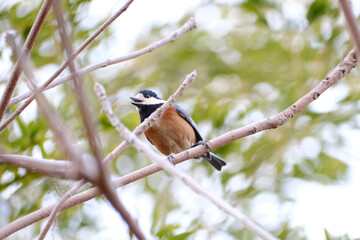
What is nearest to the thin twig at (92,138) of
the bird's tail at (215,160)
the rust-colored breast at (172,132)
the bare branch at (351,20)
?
the bare branch at (351,20)

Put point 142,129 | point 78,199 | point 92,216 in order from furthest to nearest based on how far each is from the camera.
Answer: point 92,216 < point 78,199 < point 142,129

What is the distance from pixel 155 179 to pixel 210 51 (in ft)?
4.14

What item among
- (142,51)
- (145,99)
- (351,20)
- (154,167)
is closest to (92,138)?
(351,20)

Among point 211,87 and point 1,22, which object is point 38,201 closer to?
point 1,22

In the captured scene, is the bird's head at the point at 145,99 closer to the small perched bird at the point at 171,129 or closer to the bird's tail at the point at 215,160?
the small perched bird at the point at 171,129

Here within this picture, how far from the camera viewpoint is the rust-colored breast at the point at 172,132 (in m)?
3.59

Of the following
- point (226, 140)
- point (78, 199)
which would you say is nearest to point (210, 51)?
point (226, 140)

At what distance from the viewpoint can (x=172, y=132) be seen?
11.8 feet

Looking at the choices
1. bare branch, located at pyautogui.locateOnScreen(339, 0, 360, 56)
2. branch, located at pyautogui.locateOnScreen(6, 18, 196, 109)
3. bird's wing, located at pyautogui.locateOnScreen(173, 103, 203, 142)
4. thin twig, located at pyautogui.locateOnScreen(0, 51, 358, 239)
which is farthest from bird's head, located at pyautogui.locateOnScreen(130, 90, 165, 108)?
bare branch, located at pyautogui.locateOnScreen(339, 0, 360, 56)

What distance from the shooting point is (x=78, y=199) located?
1.79m

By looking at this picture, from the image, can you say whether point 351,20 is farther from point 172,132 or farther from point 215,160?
point 215,160

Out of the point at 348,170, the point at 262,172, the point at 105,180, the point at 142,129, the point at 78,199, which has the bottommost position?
the point at 348,170

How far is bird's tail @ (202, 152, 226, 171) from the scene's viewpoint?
376cm

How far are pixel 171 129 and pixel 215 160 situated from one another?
46cm
